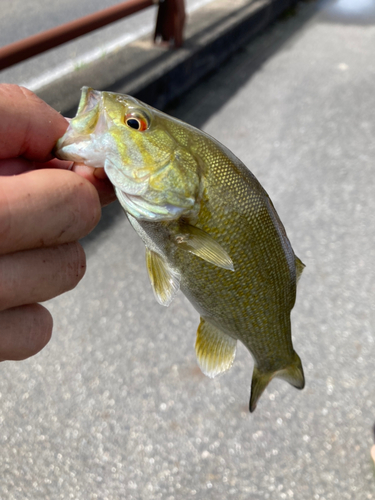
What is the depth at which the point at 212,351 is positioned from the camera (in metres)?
1.24

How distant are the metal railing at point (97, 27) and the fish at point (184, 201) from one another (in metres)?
2.20

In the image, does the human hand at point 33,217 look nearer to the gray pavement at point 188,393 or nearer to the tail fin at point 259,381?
the tail fin at point 259,381

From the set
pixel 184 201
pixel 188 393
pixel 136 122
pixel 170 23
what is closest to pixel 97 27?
pixel 170 23

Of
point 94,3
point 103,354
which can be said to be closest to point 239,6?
point 94,3

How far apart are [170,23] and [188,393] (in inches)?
134

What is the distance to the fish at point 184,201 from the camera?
99cm

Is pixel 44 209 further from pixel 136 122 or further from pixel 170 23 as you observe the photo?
pixel 170 23

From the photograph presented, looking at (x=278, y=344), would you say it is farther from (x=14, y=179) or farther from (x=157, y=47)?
(x=157, y=47)

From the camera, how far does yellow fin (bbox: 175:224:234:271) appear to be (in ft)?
3.22

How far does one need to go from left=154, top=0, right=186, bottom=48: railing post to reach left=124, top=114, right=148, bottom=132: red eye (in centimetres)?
371

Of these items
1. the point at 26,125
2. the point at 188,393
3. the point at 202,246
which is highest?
the point at 26,125

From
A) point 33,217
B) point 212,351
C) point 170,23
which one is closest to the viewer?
point 33,217

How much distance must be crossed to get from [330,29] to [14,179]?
6.37 m

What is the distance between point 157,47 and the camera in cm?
446
